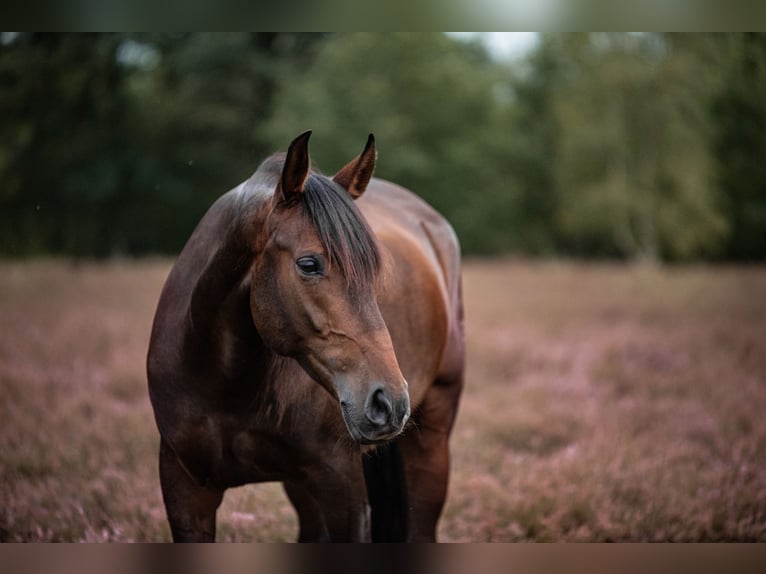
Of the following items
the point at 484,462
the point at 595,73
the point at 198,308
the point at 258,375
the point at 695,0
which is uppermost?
the point at 595,73

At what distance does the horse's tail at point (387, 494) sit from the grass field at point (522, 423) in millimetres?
660

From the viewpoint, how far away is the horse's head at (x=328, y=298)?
6.92 feet

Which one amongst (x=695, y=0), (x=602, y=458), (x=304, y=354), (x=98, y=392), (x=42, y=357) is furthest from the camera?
(x=42, y=357)

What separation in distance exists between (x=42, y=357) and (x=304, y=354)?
4917 millimetres

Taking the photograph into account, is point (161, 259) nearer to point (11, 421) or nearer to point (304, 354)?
point (11, 421)

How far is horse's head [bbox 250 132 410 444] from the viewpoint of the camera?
2109mm

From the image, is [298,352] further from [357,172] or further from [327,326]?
[357,172]

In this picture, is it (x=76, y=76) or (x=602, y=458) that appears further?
(x=76, y=76)

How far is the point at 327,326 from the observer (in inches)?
85.4

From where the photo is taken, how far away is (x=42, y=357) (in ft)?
21.2

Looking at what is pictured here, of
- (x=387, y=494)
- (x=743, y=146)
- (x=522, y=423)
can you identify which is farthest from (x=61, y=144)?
(x=387, y=494)

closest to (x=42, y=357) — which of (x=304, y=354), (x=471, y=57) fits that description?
(x=304, y=354)

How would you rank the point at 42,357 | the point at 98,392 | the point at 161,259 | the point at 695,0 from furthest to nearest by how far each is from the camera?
the point at 161,259
the point at 42,357
the point at 98,392
the point at 695,0

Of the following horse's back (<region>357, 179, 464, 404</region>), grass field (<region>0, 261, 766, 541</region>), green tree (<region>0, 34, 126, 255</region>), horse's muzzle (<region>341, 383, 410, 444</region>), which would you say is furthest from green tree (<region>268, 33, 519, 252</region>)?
horse's muzzle (<region>341, 383, 410, 444</region>)
